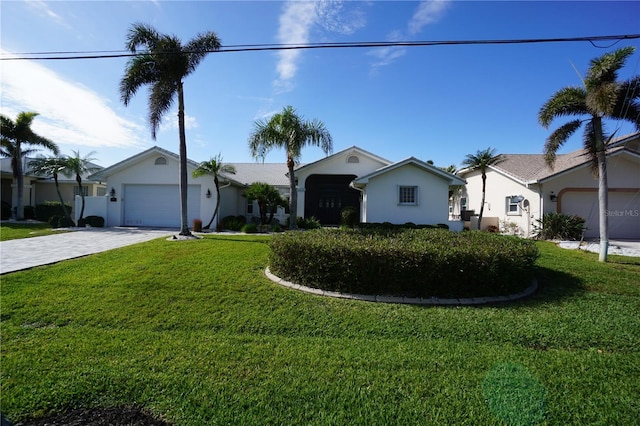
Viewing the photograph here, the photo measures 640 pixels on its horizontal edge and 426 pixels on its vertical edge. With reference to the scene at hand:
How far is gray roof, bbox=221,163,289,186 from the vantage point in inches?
945

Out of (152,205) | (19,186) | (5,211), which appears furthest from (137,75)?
(5,211)

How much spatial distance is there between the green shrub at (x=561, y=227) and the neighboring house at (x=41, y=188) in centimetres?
3113

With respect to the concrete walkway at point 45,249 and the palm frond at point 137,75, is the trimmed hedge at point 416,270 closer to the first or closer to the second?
the concrete walkway at point 45,249

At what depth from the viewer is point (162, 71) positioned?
514 inches

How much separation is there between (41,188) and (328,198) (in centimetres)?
2492

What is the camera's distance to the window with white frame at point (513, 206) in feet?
59.2

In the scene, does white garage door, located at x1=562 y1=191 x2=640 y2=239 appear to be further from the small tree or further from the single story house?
the small tree

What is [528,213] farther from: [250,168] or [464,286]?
[250,168]

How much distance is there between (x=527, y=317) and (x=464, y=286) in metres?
1.11

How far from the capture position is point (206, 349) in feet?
12.5

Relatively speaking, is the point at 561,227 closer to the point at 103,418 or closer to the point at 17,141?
the point at 103,418

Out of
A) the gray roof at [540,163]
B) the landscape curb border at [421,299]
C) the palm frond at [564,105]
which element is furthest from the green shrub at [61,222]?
the gray roof at [540,163]

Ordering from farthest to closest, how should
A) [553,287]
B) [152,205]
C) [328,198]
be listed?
1. [328,198]
2. [152,205]
3. [553,287]

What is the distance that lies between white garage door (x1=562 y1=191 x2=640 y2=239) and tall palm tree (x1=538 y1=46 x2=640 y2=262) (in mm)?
5944
